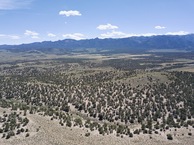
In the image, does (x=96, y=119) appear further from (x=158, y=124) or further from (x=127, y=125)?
(x=158, y=124)

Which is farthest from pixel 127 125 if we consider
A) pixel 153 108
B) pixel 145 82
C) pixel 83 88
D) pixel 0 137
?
pixel 145 82

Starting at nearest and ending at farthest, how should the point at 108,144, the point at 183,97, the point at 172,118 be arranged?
1. the point at 108,144
2. the point at 172,118
3. the point at 183,97

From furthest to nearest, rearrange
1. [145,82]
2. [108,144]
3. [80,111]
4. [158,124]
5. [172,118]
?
[145,82]
[80,111]
[172,118]
[158,124]
[108,144]

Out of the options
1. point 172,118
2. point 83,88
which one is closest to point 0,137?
point 172,118

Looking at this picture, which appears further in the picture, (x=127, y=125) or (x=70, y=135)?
(x=127, y=125)

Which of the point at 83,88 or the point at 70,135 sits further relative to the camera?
the point at 83,88

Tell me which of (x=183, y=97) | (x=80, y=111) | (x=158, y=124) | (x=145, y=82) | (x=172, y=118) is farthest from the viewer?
(x=145, y=82)

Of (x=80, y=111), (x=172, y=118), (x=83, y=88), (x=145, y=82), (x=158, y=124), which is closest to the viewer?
(x=158, y=124)

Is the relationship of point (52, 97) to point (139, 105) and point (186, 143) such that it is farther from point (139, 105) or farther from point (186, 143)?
point (186, 143)
